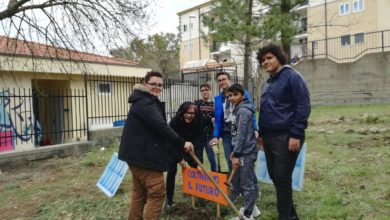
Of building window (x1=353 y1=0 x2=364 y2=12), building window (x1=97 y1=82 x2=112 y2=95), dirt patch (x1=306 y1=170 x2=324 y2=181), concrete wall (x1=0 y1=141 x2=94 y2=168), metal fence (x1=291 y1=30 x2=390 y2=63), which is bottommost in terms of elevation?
concrete wall (x1=0 y1=141 x2=94 y2=168)

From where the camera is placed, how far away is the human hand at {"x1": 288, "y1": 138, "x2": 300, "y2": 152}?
326 cm

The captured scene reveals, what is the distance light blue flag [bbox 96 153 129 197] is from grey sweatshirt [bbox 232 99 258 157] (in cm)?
229

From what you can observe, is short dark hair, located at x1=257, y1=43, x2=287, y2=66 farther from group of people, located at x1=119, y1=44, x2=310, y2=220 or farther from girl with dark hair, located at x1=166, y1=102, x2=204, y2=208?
girl with dark hair, located at x1=166, y1=102, x2=204, y2=208

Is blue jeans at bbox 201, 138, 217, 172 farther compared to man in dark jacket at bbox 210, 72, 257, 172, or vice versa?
blue jeans at bbox 201, 138, 217, 172

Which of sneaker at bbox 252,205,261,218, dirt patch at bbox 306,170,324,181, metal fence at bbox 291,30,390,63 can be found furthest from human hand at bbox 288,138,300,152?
metal fence at bbox 291,30,390,63

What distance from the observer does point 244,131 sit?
153 inches

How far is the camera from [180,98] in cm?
1451

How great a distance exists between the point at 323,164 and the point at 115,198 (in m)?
3.79

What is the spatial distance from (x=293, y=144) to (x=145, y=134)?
1425mm

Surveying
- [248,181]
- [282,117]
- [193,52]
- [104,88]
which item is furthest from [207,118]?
[193,52]

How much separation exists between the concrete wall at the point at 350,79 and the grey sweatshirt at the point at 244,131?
14.6 meters

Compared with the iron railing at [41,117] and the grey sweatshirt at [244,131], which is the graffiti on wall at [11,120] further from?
the grey sweatshirt at [244,131]

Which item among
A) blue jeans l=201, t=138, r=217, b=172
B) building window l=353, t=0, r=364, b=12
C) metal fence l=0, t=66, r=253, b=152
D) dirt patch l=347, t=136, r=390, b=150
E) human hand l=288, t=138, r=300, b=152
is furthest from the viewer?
building window l=353, t=0, r=364, b=12

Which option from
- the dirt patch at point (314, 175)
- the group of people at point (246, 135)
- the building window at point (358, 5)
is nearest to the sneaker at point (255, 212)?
the group of people at point (246, 135)
